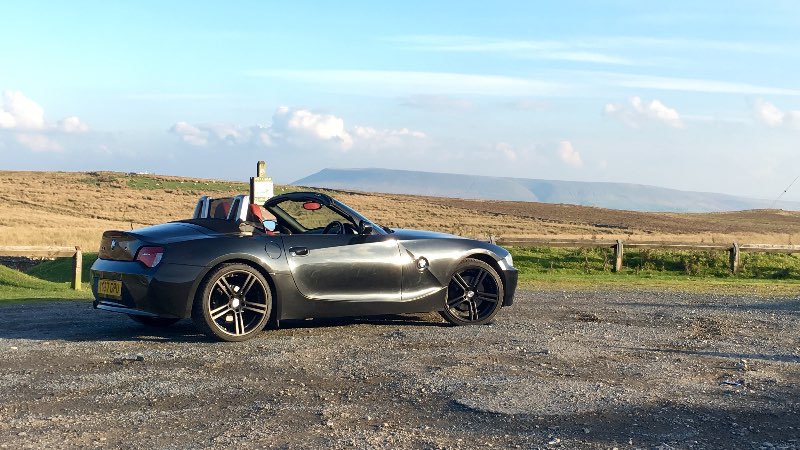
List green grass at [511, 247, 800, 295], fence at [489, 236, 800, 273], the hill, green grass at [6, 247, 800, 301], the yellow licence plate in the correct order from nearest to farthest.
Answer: the yellow licence plate, green grass at [6, 247, 800, 301], green grass at [511, 247, 800, 295], fence at [489, 236, 800, 273], the hill

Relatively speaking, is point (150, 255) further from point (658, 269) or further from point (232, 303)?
point (658, 269)

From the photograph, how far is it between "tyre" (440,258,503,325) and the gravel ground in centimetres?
27

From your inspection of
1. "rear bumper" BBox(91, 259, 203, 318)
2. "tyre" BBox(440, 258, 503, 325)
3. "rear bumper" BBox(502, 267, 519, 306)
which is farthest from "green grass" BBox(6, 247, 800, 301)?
"rear bumper" BBox(91, 259, 203, 318)

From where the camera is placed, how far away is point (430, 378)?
21.6ft

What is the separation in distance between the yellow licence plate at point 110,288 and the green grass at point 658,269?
419 inches

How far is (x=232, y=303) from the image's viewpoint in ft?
27.3

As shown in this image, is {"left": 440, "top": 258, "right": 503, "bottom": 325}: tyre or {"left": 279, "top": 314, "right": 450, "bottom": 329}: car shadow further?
{"left": 440, "top": 258, "right": 503, "bottom": 325}: tyre

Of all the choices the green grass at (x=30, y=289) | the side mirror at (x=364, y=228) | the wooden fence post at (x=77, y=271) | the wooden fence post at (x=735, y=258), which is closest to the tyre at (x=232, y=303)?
the side mirror at (x=364, y=228)

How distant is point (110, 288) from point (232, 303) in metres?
1.23

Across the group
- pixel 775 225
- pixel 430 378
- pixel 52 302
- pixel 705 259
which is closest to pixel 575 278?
pixel 705 259

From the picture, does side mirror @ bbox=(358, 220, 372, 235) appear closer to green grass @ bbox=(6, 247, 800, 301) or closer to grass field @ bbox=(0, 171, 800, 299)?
grass field @ bbox=(0, 171, 800, 299)

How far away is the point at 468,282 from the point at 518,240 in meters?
10.5

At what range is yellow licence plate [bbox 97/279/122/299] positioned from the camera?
835 centimetres


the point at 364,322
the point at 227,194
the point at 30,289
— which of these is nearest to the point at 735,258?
the point at 364,322
